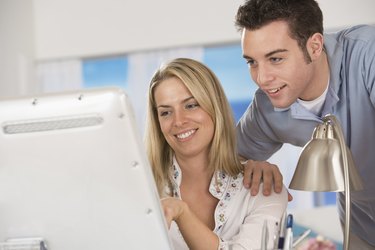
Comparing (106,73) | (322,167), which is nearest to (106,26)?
(106,73)

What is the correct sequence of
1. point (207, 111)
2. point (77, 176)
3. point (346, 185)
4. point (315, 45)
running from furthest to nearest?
point (315, 45) → point (207, 111) → point (346, 185) → point (77, 176)

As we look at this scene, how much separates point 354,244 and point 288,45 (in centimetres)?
84

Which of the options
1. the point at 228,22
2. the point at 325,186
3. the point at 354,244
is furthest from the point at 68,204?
the point at 228,22

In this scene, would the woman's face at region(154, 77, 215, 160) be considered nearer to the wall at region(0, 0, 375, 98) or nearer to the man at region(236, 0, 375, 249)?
the man at region(236, 0, 375, 249)

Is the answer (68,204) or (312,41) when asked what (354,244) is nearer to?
(312,41)

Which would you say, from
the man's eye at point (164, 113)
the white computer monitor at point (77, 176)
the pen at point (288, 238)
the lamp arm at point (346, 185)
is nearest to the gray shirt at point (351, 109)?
the man's eye at point (164, 113)

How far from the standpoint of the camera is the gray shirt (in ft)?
5.82

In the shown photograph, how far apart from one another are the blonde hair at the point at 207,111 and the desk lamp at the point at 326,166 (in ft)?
1.58

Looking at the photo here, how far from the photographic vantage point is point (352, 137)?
1821 mm

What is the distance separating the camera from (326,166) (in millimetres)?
1137

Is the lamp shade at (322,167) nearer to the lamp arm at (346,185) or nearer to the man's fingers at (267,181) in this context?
the lamp arm at (346,185)

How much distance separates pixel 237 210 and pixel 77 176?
31.7 inches

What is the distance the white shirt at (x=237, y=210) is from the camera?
1.49 meters

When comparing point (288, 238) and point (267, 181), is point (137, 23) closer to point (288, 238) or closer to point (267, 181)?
point (267, 181)
